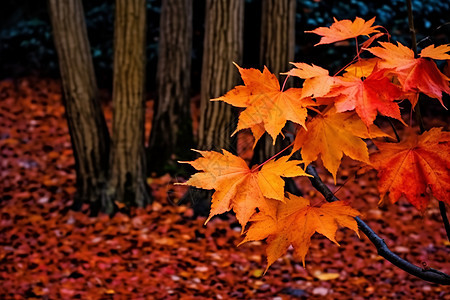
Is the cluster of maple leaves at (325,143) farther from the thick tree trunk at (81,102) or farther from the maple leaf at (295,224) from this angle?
the thick tree trunk at (81,102)

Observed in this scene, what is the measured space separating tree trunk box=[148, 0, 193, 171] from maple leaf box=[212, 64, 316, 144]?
3.57m

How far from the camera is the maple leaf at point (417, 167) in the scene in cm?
144

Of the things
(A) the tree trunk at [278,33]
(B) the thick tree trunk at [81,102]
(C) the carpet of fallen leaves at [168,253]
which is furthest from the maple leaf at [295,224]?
(B) the thick tree trunk at [81,102]

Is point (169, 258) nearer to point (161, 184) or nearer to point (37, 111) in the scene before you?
point (161, 184)

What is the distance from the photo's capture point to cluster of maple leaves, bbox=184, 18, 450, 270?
136 centimetres

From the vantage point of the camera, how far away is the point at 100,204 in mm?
4520

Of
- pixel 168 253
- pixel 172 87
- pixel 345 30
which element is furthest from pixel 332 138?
pixel 172 87

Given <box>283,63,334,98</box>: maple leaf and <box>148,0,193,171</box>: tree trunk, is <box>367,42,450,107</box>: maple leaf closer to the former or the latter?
<box>283,63,334,98</box>: maple leaf

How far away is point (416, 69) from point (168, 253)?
9.77ft

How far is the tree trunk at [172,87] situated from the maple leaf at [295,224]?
350cm

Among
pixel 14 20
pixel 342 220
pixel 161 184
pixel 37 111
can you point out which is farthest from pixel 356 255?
pixel 14 20

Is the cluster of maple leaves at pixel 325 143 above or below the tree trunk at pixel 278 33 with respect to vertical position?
below

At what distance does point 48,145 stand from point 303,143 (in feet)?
15.8

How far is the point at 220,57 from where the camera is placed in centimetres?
413
